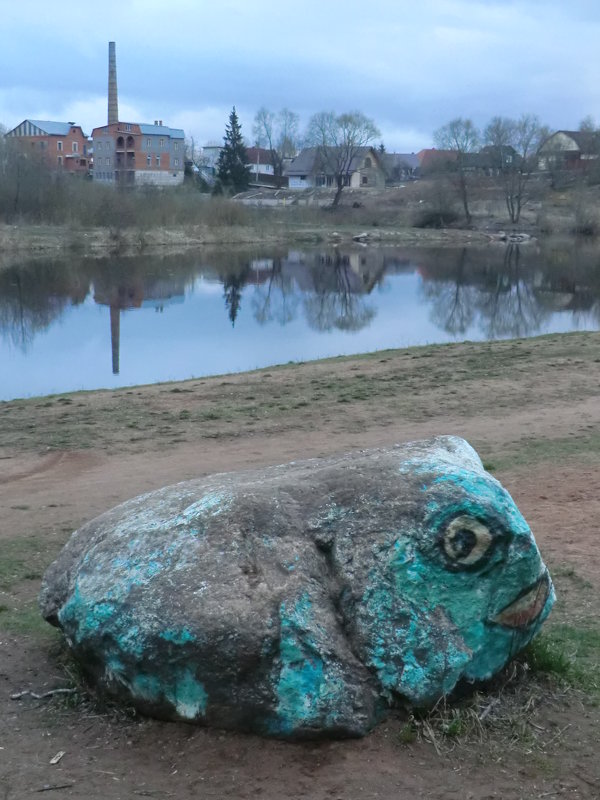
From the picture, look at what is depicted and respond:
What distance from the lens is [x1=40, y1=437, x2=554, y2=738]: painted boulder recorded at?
4031mm

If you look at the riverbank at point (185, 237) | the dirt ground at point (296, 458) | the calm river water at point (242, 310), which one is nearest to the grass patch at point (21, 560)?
the dirt ground at point (296, 458)

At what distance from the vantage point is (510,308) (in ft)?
98.3

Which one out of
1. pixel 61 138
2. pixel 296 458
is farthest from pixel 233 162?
pixel 296 458

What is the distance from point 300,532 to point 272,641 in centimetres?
58

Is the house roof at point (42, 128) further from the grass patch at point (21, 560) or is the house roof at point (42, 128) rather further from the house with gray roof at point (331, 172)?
the grass patch at point (21, 560)

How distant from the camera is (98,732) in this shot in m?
4.21

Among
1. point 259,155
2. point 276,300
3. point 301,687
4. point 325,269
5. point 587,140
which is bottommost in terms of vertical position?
point 276,300

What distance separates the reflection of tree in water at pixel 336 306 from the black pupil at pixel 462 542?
70.8ft

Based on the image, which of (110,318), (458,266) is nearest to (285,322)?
(110,318)

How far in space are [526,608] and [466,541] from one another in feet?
1.57

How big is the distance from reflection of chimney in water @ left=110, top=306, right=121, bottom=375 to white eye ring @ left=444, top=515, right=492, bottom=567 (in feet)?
52.2

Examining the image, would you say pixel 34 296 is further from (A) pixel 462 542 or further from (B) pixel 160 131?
(B) pixel 160 131

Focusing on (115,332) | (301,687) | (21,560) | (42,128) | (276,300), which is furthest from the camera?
(42,128)

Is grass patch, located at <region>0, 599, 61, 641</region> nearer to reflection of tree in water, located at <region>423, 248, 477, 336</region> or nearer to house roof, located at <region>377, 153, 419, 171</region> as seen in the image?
reflection of tree in water, located at <region>423, 248, 477, 336</region>
